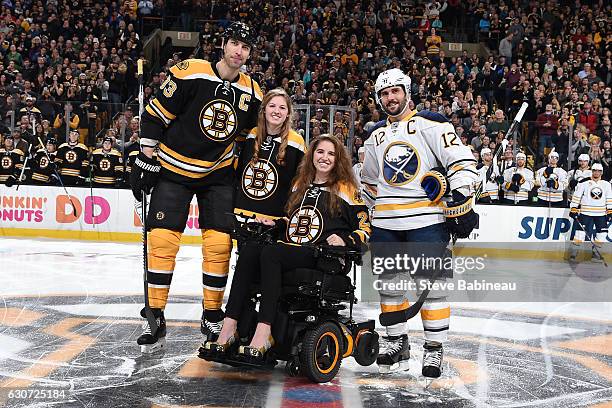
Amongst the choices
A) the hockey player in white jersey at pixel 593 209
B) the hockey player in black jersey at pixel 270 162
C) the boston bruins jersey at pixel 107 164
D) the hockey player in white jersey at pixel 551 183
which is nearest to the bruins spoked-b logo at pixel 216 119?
the hockey player in black jersey at pixel 270 162

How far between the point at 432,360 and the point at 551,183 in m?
7.70

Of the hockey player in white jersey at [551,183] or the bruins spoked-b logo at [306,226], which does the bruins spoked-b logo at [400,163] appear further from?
the hockey player in white jersey at [551,183]

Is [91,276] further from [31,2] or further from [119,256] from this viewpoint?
[31,2]

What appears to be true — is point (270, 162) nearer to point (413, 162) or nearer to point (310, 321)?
point (413, 162)

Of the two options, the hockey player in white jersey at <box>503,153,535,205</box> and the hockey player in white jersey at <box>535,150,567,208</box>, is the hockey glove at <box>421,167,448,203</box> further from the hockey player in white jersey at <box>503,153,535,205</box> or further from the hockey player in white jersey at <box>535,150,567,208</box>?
the hockey player in white jersey at <box>535,150,567,208</box>

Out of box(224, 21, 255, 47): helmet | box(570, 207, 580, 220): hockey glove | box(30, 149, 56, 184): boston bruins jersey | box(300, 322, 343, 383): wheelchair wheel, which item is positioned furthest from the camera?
box(30, 149, 56, 184): boston bruins jersey

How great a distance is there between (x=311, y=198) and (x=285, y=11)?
43.6ft

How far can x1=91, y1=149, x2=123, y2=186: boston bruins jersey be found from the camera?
11.7 metres

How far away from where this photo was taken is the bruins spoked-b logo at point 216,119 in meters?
4.90

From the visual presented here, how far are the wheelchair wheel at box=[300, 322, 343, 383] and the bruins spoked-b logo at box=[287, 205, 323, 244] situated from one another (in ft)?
1.53

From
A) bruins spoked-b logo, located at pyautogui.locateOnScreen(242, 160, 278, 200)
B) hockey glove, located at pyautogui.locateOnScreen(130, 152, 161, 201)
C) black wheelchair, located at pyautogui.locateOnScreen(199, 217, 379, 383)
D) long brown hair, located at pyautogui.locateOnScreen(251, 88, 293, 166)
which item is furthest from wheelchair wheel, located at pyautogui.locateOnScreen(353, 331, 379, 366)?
hockey glove, located at pyautogui.locateOnScreen(130, 152, 161, 201)

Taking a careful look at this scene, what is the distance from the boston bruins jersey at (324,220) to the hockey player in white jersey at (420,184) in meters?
0.13

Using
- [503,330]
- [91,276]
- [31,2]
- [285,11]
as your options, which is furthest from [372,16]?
[503,330]

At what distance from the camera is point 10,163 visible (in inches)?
469
